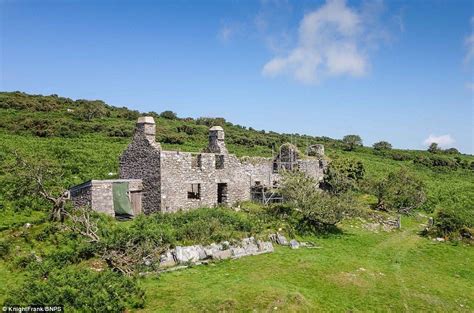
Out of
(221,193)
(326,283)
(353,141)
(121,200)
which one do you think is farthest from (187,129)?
(326,283)

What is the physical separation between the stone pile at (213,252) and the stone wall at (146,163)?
21.7 ft

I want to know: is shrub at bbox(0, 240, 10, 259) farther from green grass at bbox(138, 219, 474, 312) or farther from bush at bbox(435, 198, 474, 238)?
bush at bbox(435, 198, 474, 238)

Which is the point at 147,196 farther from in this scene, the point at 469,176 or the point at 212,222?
the point at 469,176

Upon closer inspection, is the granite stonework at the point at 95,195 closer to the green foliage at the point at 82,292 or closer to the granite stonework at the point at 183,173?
the granite stonework at the point at 183,173

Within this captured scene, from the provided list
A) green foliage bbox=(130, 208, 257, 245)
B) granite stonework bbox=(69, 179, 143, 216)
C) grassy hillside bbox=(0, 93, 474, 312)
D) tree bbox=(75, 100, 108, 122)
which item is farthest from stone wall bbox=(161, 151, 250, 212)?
tree bbox=(75, 100, 108, 122)

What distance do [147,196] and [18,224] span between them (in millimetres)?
7032

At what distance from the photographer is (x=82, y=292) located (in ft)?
42.2

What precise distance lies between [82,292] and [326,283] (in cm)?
931

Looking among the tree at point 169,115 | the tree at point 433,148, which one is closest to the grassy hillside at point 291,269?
the tree at point 169,115

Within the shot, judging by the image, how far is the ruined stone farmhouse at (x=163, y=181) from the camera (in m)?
22.7

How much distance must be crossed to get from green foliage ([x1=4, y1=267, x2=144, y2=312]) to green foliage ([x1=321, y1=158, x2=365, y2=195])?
23197 millimetres

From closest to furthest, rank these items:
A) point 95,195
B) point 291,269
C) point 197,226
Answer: point 291,269, point 197,226, point 95,195

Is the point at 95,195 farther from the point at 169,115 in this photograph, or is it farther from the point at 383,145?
the point at 383,145

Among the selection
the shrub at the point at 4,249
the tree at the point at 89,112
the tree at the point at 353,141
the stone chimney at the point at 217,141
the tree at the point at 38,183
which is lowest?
the shrub at the point at 4,249
